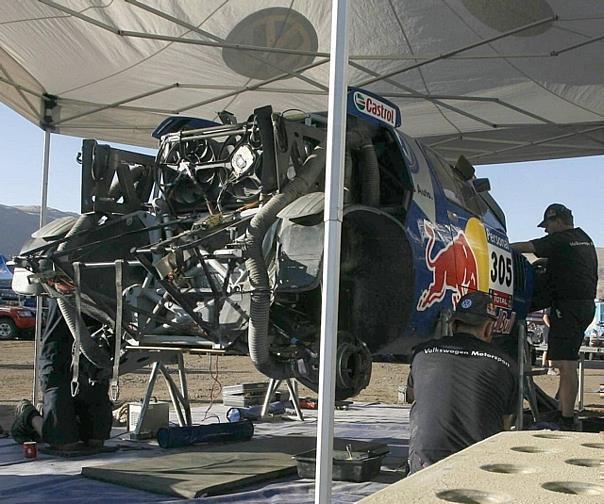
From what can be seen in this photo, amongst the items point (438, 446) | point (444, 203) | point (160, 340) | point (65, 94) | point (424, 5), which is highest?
point (424, 5)

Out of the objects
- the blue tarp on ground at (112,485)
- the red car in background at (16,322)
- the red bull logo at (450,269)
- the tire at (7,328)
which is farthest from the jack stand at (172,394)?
the tire at (7,328)

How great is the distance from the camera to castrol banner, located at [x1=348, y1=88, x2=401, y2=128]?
19.5 ft

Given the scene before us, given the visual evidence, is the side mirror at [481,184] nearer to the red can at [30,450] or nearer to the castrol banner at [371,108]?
the castrol banner at [371,108]

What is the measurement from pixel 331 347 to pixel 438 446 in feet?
2.62

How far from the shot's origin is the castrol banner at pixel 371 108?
19.5 feet

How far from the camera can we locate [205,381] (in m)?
16.2

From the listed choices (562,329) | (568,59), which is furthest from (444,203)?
(568,59)

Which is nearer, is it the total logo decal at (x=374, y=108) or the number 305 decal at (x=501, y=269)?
the total logo decal at (x=374, y=108)

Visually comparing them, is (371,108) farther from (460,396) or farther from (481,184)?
(460,396)

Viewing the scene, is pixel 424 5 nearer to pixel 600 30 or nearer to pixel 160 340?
pixel 600 30

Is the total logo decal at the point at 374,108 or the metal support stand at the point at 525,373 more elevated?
the total logo decal at the point at 374,108

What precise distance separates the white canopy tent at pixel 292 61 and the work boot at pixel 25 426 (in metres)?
4.15

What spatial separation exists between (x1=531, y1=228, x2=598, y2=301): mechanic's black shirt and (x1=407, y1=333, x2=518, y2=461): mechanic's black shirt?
4.42 meters

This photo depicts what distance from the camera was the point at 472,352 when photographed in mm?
4211
